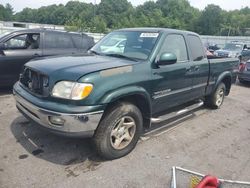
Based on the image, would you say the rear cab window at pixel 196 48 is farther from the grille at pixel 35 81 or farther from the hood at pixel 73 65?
the grille at pixel 35 81

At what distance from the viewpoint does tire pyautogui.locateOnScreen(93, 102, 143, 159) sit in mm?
3582

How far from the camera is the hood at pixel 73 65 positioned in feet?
11.2

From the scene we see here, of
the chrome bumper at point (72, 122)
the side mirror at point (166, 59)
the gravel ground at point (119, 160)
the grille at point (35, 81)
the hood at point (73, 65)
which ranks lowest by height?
the gravel ground at point (119, 160)

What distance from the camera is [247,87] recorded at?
1058 cm

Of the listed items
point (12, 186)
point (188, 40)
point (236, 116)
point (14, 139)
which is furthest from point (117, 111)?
point (236, 116)

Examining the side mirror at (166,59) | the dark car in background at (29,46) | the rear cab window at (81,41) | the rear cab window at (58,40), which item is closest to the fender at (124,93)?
the side mirror at (166,59)

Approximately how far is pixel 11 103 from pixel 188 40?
158 inches

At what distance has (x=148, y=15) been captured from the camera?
102 metres

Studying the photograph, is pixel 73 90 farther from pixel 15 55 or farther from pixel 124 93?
pixel 15 55

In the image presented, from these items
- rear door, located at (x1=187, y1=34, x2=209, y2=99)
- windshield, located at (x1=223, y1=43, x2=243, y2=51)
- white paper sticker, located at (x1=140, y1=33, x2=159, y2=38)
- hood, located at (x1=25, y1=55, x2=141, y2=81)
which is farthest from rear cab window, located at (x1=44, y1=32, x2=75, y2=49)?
windshield, located at (x1=223, y1=43, x2=243, y2=51)

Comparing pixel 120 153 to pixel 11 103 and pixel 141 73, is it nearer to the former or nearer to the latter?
pixel 141 73

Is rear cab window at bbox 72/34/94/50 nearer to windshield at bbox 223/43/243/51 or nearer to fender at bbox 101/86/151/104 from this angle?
fender at bbox 101/86/151/104

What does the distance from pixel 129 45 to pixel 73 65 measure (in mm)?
1234

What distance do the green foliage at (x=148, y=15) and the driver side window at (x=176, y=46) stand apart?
81.6 metres
